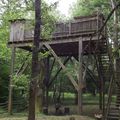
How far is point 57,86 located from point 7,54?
12.4 metres

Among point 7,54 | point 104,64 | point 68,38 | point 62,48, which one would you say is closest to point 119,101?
point 104,64

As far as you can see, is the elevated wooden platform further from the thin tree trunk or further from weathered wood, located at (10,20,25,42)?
the thin tree trunk

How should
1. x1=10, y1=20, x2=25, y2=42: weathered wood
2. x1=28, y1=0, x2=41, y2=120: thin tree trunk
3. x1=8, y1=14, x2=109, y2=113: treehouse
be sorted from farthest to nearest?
x1=10, y1=20, x2=25, y2=42: weathered wood < x1=8, y1=14, x2=109, y2=113: treehouse < x1=28, y1=0, x2=41, y2=120: thin tree trunk

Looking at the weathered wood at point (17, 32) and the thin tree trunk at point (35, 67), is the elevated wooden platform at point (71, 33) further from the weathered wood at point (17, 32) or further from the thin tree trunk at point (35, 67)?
the thin tree trunk at point (35, 67)

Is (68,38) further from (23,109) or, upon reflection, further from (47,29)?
(23,109)

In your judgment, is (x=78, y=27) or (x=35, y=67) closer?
(x=35, y=67)

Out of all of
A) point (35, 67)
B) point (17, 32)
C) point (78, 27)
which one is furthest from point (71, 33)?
point (35, 67)

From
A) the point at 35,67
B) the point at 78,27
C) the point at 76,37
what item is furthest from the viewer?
the point at 78,27

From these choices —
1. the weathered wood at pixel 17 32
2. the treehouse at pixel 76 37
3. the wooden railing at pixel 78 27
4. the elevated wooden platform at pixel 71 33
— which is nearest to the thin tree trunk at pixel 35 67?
the treehouse at pixel 76 37

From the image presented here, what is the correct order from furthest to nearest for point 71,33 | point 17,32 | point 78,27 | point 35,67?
point 17,32, point 71,33, point 78,27, point 35,67

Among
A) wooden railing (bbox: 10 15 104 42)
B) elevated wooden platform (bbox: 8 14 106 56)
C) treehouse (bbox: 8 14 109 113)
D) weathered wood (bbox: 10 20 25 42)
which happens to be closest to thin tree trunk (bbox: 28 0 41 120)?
treehouse (bbox: 8 14 109 113)

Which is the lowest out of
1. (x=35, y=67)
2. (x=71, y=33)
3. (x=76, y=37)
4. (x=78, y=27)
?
(x=35, y=67)

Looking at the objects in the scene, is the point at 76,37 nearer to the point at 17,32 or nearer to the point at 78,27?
the point at 78,27

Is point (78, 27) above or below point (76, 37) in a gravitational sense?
above
